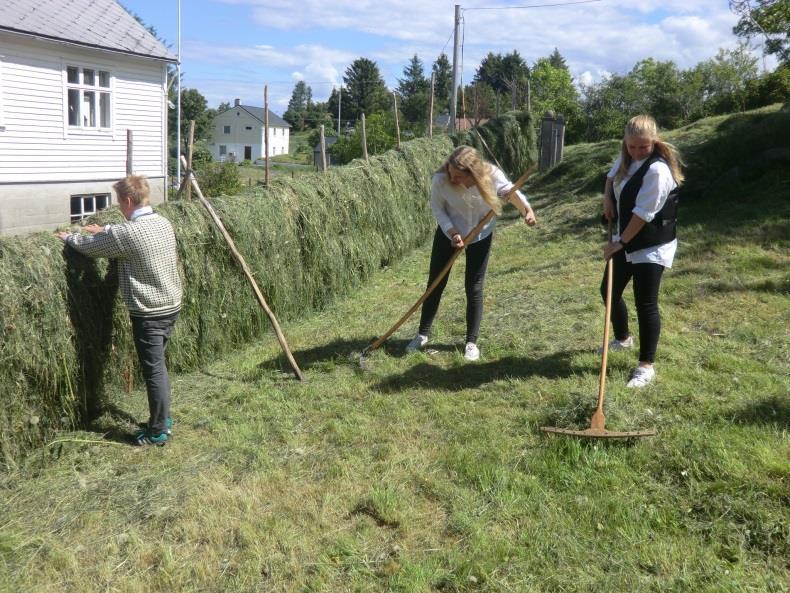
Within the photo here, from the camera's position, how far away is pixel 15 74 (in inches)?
583

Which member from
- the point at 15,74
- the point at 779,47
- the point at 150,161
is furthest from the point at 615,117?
the point at 15,74

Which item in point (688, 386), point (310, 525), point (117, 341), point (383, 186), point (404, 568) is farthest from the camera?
point (383, 186)

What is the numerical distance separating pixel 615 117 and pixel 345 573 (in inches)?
1791

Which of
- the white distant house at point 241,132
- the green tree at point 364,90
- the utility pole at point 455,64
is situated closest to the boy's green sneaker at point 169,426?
the utility pole at point 455,64

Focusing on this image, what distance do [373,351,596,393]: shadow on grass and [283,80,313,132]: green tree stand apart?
94.7m

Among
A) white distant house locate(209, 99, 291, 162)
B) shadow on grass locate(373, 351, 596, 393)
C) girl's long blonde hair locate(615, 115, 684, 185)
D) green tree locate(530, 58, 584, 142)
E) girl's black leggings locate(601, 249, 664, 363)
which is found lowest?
shadow on grass locate(373, 351, 596, 393)

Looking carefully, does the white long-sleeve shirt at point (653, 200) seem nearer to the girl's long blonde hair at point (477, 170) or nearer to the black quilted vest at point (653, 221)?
the black quilted vest at point (653, 221)

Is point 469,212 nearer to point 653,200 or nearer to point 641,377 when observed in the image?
point 653,200

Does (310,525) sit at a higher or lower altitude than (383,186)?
lower

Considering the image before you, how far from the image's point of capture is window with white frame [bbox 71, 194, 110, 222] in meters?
17.3

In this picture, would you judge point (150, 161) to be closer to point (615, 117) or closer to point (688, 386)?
point (688, 386)

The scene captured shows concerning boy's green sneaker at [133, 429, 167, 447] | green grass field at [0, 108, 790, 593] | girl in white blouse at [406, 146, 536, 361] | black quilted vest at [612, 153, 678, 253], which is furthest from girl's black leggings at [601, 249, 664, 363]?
boy's green sneaker at [133, 429, 167, 447]

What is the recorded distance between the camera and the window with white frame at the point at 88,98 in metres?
16.5

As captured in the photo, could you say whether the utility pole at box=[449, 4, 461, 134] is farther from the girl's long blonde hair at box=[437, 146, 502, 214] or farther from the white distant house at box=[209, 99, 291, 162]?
the white distant house at box=[209, 99, 291, 162]
